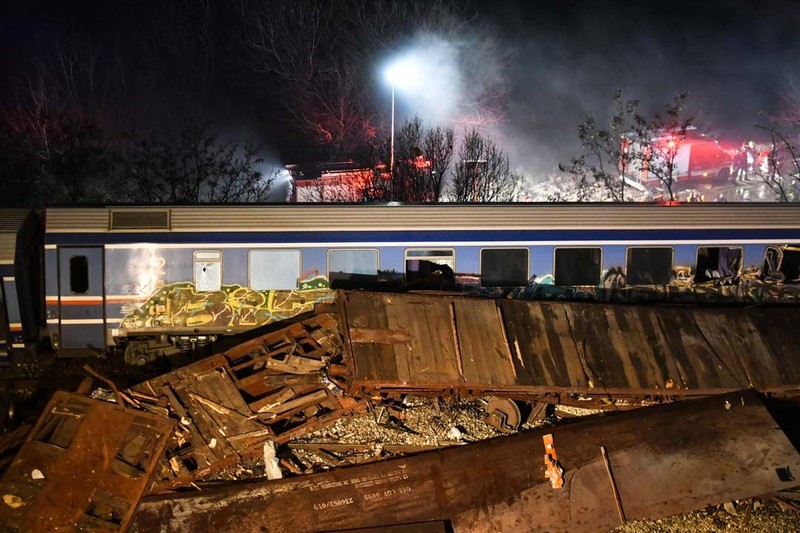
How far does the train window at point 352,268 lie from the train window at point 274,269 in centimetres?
74

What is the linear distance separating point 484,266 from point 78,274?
8443 millimetres

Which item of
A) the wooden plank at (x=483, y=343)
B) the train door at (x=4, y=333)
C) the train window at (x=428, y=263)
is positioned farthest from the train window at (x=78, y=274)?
the wooden plank at (x=483, y=343)

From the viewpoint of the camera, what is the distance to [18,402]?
10617mm

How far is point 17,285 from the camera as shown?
12.4 m

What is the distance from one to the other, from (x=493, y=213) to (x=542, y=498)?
22.8ft

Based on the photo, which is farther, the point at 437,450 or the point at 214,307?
the point at 214,307

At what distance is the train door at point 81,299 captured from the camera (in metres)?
12.4

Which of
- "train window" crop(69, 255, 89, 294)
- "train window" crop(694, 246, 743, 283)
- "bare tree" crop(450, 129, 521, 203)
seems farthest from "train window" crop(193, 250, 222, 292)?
"bare tree" crop(450, 129, 521, 203)

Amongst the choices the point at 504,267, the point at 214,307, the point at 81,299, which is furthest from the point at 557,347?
the point at 81,299

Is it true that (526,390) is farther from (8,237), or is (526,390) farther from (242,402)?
(8,237)

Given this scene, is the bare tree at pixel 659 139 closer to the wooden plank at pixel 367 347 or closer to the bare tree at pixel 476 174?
the bare tree at pixel 476 174

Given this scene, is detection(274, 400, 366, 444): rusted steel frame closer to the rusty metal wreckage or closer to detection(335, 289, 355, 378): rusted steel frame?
the rusty metal wreckage

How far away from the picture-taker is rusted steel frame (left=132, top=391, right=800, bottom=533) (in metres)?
7.30

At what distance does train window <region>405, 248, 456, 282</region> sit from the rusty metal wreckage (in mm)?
2521
